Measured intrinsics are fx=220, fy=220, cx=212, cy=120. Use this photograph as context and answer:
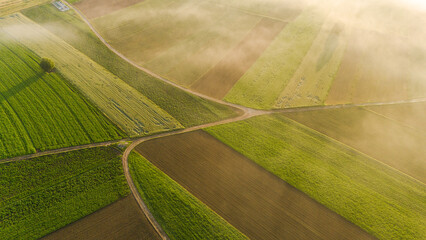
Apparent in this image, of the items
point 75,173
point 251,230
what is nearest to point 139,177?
point 75,173

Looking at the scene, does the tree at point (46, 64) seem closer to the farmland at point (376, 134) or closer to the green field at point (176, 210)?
the green field at point (176, 210)

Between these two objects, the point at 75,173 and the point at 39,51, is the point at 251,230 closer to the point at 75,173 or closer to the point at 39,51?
the point at 75,173

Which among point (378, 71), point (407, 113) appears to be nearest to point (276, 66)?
point (378, 71)

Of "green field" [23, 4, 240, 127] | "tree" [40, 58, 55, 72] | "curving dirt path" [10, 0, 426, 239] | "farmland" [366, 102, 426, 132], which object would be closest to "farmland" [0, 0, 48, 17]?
"green field" [23, 4, 240, 127]

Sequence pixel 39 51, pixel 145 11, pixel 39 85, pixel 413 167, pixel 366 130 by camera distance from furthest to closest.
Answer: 1. pixel 145 11
2. pixel 39 51
3. pixel 39 85
4. pixel 366 130
5. pixel 413 167

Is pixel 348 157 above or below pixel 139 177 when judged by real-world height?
above

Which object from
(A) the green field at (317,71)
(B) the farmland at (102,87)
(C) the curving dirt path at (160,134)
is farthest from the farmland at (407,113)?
(B) the farmland at (102,87)
